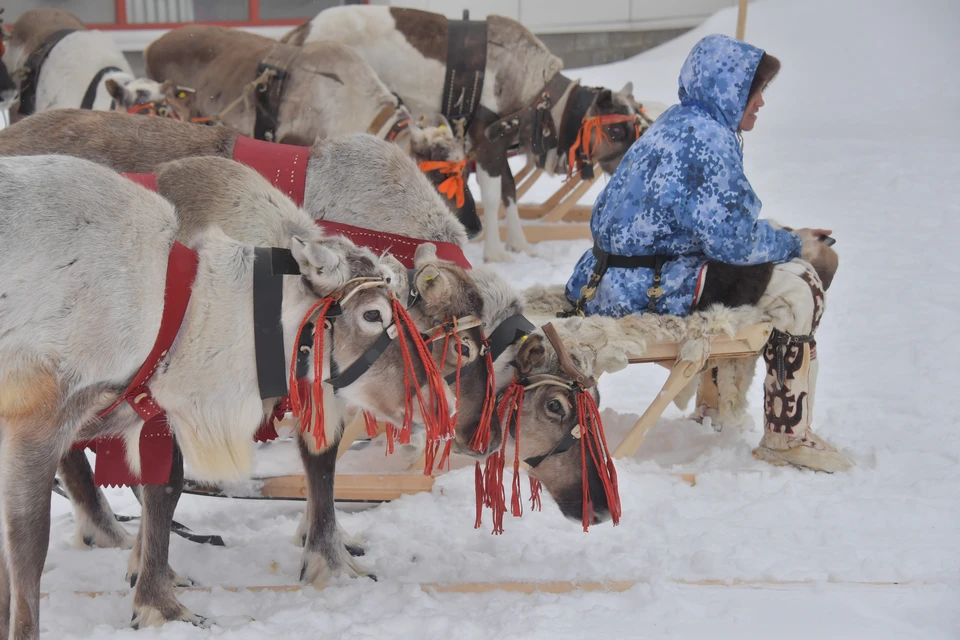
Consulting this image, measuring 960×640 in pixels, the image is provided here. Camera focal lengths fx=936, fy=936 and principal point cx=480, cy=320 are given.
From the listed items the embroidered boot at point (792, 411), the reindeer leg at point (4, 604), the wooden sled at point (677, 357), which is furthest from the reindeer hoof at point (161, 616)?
the embroidered boot at point (792, 411)

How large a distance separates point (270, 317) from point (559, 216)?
16.9ft

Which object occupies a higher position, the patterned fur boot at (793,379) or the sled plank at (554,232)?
the patterned fur boot at (793,379)

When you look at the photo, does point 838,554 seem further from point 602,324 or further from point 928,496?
point 602,324

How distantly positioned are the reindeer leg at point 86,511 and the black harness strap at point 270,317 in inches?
44.7

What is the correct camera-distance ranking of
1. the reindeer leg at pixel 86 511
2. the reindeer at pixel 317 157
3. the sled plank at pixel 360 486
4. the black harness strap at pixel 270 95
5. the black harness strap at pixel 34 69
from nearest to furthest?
the reindeer leg at pixel 86 511 → the reindeer at pixel 317 157 → the sled plank at pixel 360 486 → the black harness strap at pixel 270 95 → the black harness strap at pixel 34 69

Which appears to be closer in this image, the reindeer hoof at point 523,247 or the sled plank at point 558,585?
the sled plank at point 558,585

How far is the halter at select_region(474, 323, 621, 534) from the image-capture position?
2619mm

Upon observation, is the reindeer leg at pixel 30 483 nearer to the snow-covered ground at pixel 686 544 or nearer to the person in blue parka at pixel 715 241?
the snow-covered ground at pixel 686 544

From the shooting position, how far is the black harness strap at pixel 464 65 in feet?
20.4

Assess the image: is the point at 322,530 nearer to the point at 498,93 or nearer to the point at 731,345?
the point at 731,345

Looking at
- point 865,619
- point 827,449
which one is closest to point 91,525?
point 865,619

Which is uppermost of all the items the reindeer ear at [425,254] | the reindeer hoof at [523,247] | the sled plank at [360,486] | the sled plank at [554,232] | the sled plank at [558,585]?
the reindeer ear at [425,254]

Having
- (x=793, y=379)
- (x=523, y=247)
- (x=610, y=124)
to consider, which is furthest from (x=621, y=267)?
(x=523, y=247)

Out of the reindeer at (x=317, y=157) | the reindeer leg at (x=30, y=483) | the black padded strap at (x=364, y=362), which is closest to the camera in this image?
the reindeer leg at (x=30, y=483)
